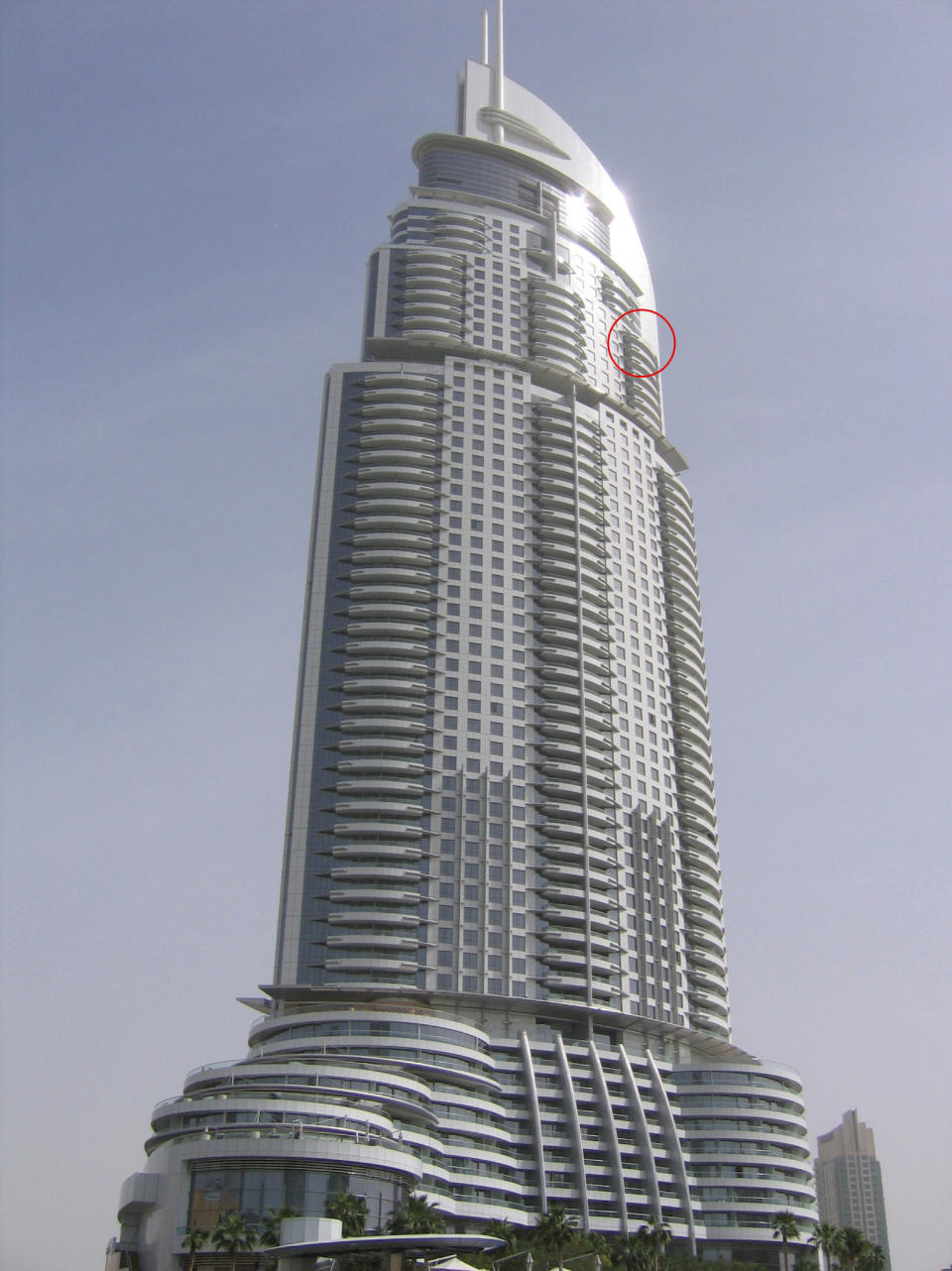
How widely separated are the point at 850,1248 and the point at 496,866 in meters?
62.1

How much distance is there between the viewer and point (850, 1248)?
375 ft

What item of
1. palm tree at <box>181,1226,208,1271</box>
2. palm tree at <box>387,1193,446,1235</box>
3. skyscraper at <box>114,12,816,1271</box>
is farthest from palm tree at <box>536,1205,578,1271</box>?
palm tree at <box>181,1226,208,1271</box>

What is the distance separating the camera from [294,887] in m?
156

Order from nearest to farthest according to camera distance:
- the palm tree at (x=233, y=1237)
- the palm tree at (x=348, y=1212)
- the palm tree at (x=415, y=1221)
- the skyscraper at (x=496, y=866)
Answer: the palm tree at (x=233, y=1237)
the palm tree at (x=348, y=1212)
the palm tree at (x=415, y=1221)
the skyscraper at (x=496, y=866)

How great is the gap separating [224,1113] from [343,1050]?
31926 mm

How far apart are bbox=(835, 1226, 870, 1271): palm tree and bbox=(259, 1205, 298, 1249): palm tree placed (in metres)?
52.4

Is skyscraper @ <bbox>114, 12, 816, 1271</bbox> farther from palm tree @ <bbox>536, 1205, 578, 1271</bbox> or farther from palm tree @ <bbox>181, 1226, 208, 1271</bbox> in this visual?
palm tree @ <bbox>181, 1226, 208, 1271</bbox>

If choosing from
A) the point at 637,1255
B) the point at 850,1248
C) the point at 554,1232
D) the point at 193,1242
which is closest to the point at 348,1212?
the point at 193,1242

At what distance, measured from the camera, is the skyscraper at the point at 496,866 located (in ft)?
449

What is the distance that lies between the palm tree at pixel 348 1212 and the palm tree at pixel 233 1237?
6327 millimetres

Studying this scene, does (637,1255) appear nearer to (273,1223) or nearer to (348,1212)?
(348,1212)

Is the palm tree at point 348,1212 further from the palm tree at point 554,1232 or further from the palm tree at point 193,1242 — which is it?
the palm tree at point 554,1232

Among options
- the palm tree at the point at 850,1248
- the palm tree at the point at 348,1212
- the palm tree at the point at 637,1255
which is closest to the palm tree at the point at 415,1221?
the palm tree at the point at 348,1212

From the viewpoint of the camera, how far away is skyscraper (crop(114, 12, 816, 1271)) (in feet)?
449
